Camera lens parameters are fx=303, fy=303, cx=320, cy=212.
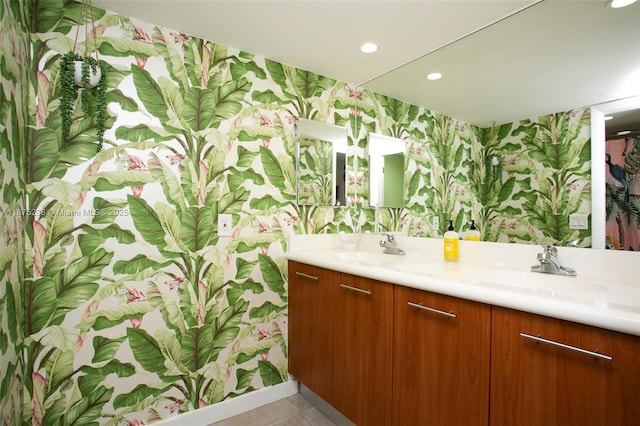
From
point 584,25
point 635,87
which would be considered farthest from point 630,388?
point 584,25

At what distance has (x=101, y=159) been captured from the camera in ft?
4.89

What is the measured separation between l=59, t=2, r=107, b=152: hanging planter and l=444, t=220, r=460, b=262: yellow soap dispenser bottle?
1.85m

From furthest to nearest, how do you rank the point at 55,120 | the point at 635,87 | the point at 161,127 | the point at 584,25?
the point at 161,127
the point at 55,120
the point at 584,25
the point at 635,87

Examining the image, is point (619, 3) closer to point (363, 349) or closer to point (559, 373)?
point (559, 373)

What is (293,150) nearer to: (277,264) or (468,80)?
(277,264)

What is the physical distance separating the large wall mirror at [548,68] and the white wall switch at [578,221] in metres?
0.02

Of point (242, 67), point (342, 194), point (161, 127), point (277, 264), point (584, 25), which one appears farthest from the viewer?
point (342, 194)

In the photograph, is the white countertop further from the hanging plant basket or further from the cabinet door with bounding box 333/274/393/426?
the hanging plant basket

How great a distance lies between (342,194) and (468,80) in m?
1.07

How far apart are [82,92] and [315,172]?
135cm

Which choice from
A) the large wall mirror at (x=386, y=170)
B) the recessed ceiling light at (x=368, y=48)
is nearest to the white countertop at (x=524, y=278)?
the large wall mirror at (x=386, y=170)

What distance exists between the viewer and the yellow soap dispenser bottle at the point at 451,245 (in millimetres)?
1650

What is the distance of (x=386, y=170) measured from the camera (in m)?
2.24

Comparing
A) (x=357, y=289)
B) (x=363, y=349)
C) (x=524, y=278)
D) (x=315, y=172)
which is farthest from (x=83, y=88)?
(x=524, y=278)
